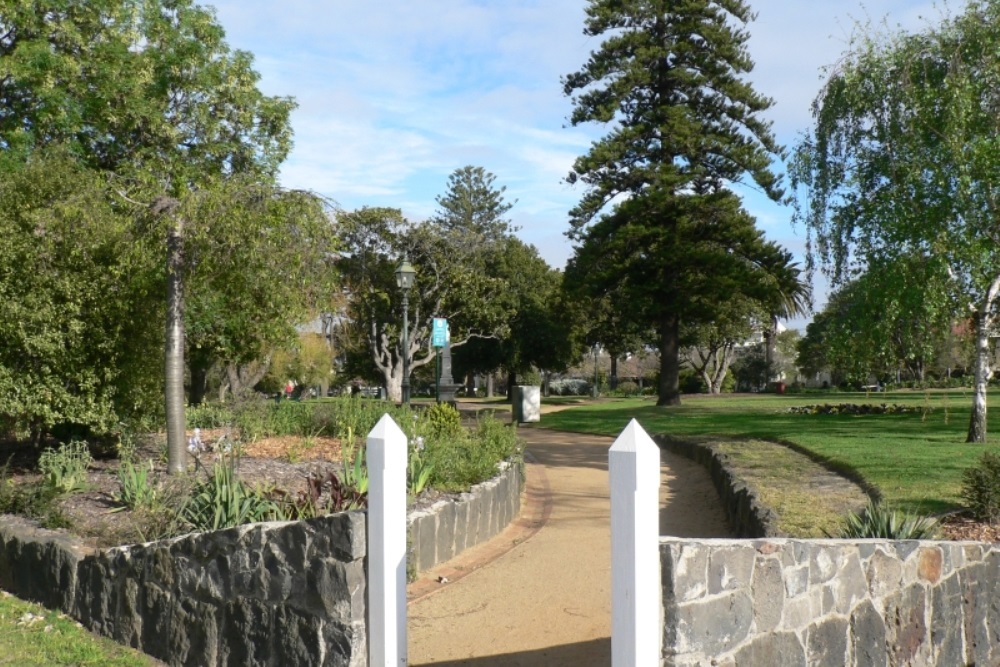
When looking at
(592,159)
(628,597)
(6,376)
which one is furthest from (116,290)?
(592,159)

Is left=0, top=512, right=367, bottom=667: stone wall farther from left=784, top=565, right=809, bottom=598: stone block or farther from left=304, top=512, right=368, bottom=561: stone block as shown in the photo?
left=784, top=565, right=809, bottom=598: stone block

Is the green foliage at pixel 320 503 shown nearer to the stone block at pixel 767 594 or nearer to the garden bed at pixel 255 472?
the garden bed at pixel 255 472

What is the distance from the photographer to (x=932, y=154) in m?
14.8

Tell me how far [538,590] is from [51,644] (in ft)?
11.4

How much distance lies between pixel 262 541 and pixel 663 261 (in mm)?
24040

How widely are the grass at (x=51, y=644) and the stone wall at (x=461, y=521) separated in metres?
2.18

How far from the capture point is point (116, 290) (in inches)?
434

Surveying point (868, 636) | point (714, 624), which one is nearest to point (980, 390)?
point (868, 636)

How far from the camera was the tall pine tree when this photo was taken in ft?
94.0

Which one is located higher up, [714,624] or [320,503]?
[320,503]

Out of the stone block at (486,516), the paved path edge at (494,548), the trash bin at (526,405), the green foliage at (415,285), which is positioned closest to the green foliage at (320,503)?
the paved path edge at (494,548)

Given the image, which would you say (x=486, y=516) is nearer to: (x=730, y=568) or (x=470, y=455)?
(x=470, y=455)

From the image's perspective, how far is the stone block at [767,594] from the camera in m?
4.77

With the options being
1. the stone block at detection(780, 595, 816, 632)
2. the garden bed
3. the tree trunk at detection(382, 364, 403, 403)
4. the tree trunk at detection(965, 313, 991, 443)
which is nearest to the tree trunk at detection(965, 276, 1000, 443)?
the tree trunk at detection(965, 313, 991, 443)
